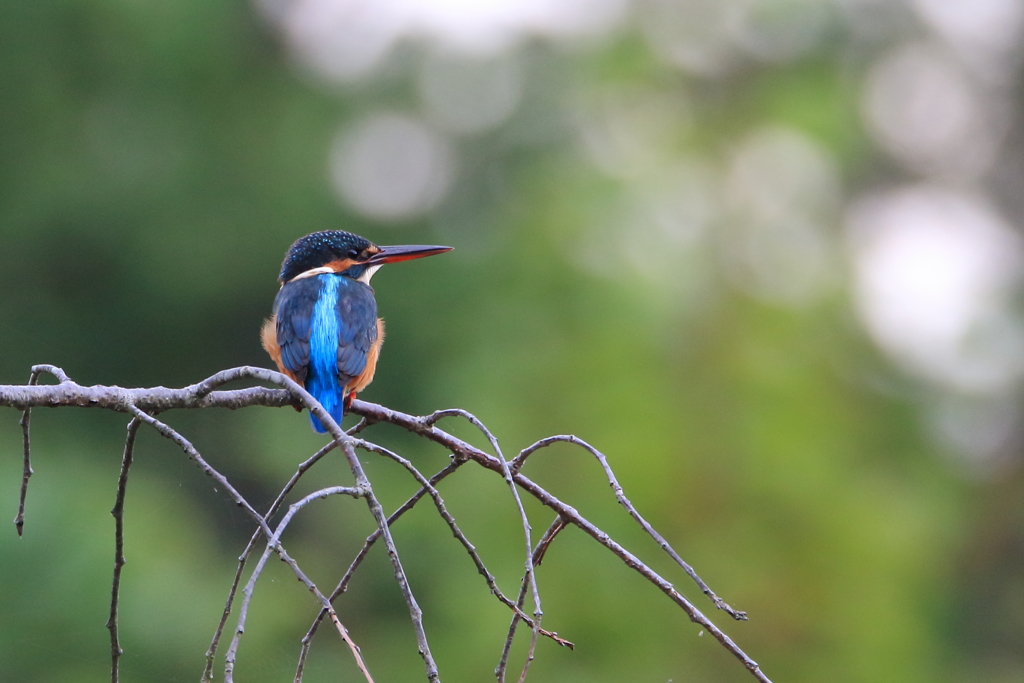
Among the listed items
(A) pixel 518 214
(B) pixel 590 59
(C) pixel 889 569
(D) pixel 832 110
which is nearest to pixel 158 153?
(A) pixel 518 214

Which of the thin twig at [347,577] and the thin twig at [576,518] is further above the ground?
the thin twig at [576,518]

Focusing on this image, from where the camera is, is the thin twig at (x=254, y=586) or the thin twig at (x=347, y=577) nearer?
the thin twig at (x=254, y=586)

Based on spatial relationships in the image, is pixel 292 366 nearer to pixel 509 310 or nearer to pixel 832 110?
pixel 509 310

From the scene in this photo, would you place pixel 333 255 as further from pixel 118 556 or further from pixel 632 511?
pixel 632 511

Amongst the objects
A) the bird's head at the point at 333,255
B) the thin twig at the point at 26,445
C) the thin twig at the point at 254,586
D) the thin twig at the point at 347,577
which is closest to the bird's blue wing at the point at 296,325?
the bird's head at the point at 333,255

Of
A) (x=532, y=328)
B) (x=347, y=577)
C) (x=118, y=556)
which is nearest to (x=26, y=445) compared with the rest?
(x=118, y=556)

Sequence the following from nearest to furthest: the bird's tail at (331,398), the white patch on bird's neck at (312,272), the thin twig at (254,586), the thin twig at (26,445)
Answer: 1. the thin twig at (254,586)
2. the thin twig at (26,445)
3. the bird's tail at (331,398)
4. the white patch on bird's neck at (312,272)

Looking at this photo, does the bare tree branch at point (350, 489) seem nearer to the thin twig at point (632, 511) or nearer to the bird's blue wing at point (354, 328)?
the thin twig at point (632, 511)

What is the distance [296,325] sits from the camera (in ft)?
9.21

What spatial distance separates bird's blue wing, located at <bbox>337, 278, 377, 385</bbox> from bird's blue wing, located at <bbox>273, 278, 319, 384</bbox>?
9 cm

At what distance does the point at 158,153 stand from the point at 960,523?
670 cm

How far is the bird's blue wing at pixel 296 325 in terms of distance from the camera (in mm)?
2725

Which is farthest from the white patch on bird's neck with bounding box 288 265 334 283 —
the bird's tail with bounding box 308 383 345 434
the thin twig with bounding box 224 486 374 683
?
the thin twig with bounding box 224 486 374 683

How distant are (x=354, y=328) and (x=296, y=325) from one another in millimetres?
158
